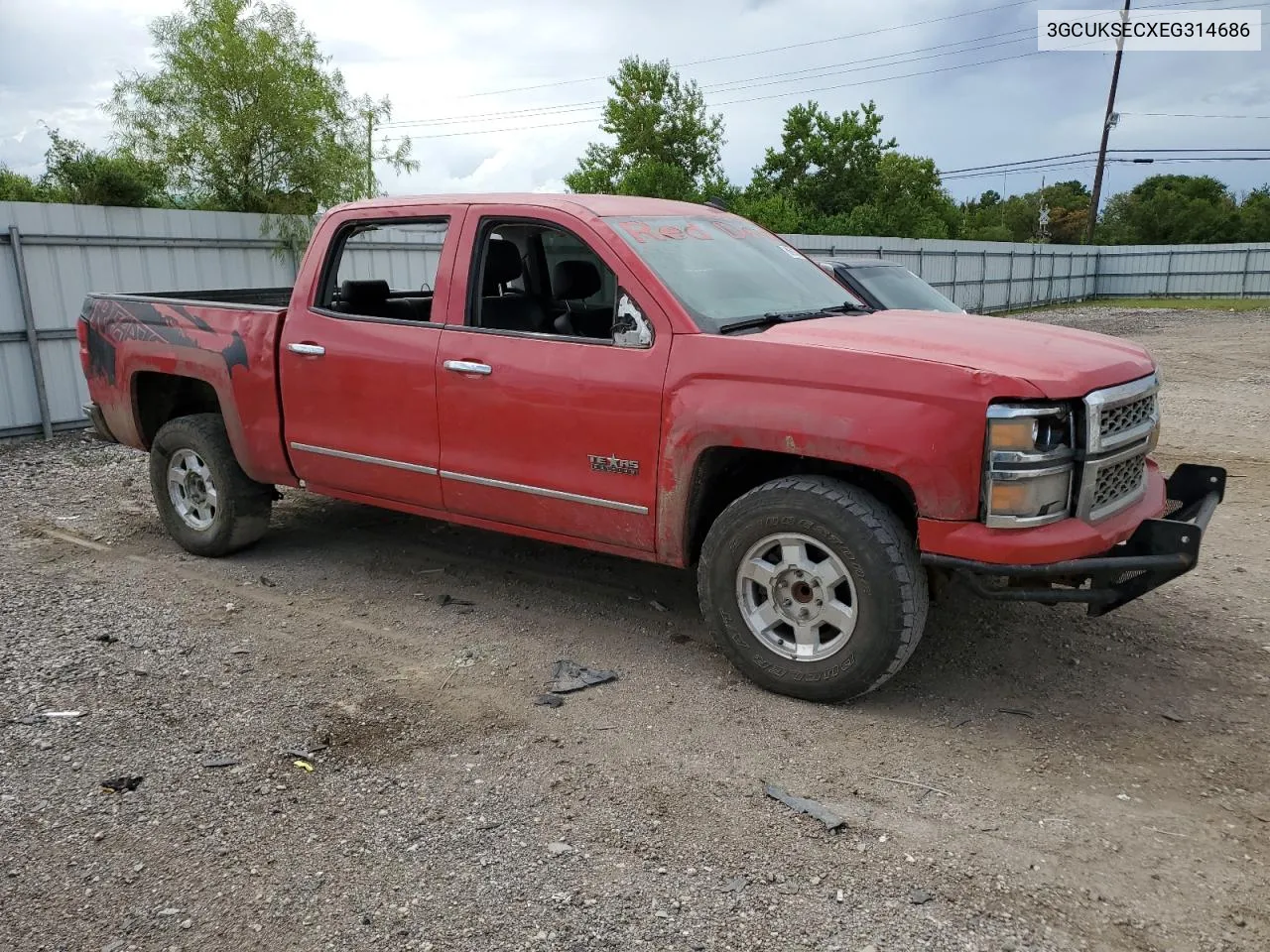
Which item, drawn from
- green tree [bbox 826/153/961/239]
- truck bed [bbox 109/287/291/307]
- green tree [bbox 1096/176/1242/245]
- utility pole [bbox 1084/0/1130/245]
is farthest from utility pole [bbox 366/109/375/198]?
green tree [bbox 1096/176/1242/245]

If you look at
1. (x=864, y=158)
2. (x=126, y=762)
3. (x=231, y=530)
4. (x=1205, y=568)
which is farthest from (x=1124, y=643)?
(x=864, y=158)

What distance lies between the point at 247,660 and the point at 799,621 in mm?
2466

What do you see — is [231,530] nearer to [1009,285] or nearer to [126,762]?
[126,762]

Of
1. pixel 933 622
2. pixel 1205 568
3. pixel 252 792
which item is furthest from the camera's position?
pixel 1205 568

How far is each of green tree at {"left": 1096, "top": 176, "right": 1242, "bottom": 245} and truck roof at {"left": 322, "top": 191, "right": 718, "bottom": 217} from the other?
61.5 meters

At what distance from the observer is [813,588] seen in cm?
408

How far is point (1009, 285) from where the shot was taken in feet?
102

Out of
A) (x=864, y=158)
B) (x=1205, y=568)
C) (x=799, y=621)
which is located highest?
(x=864, y=158)

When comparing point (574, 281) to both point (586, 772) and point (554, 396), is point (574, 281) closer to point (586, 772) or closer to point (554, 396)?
point (554, 396)

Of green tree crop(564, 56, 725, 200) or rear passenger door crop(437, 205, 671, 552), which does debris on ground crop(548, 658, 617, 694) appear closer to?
rear passenger door crop(437, 205, 671, 552)

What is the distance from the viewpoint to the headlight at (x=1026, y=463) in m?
3.58

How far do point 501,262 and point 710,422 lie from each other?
1.65 m

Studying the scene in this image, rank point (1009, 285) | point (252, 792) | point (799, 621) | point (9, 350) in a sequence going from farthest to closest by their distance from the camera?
1. point (1009, 285)
2. point (9, 350)
3. point (799, 621)
4. point (252, 792)

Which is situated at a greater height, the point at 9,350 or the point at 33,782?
the point at 9,350
